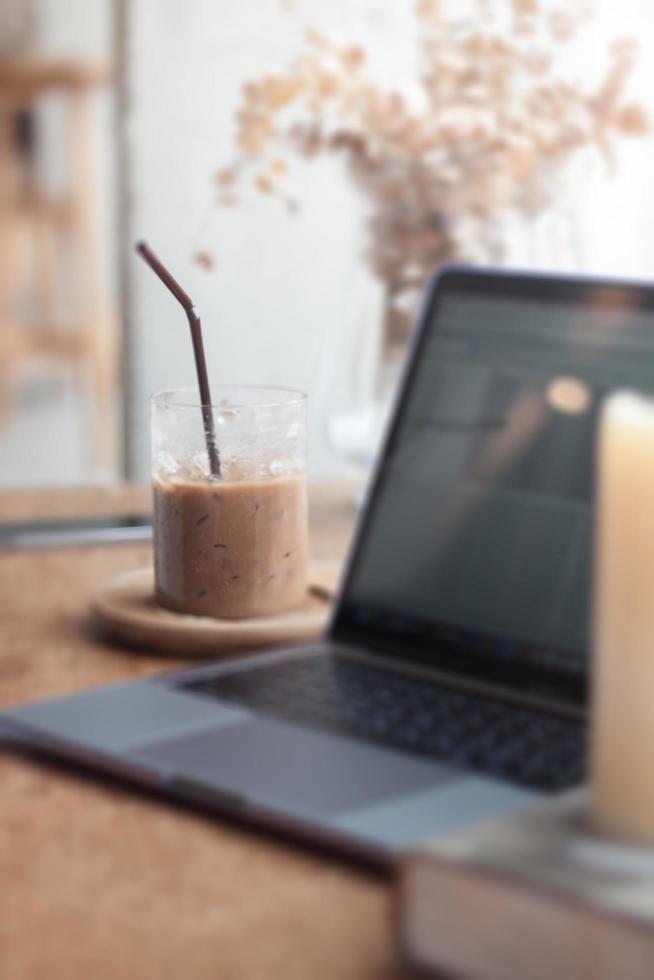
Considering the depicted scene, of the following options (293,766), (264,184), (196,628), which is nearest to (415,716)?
(293,766)

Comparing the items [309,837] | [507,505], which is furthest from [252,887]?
[507,505]

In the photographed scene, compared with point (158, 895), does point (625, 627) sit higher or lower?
higher

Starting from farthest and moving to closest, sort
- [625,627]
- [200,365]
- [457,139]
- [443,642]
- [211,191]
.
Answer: [211,191]
[457,139]
[200,365]
[443,642]
[625,627]

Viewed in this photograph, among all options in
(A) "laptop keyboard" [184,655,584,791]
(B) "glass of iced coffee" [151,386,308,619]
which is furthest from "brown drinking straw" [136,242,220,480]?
(A) "laptop keyboard" [184,655,584,791]

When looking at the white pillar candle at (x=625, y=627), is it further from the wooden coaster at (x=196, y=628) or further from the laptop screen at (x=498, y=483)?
the wooden coaster at (x=196, y=628)

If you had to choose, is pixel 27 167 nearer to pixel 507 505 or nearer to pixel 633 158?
pixel 633 158

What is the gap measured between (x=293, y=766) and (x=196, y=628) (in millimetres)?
236

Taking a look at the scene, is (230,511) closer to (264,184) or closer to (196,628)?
(196,628)

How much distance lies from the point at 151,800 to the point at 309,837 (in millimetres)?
87

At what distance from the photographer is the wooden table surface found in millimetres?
500

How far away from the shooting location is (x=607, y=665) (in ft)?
1.61

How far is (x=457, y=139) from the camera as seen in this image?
1.29 metres

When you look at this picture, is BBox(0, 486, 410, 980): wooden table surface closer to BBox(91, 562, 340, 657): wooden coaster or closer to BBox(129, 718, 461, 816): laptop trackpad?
BBox(129, 718, 461, 816): laptop trackpad

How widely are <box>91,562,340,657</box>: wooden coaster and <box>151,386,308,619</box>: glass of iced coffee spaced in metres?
0.01
